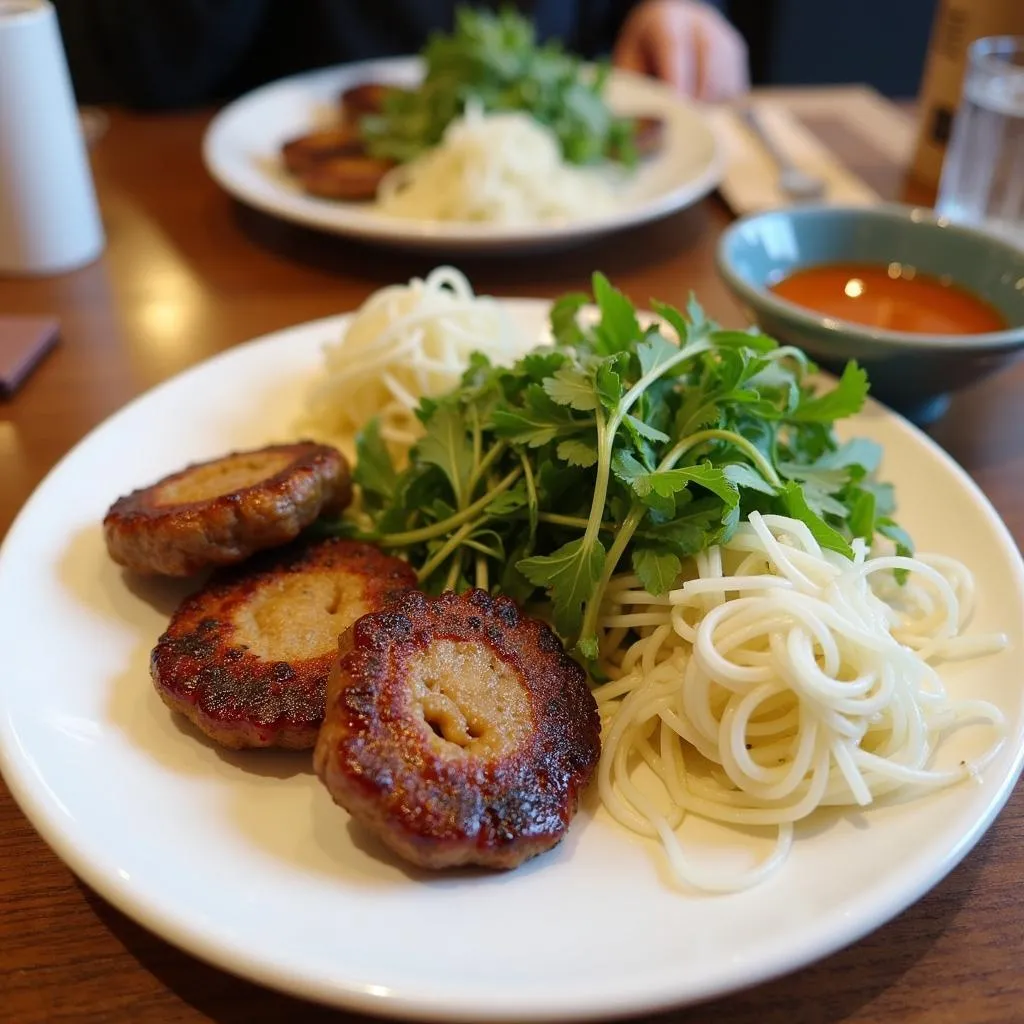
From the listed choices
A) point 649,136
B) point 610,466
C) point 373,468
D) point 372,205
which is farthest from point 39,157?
point 610,466

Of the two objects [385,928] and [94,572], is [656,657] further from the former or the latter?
[94,572]

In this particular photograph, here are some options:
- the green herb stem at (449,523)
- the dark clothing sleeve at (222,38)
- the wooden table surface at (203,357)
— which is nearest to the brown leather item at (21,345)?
the wooden table surface at (203,357)

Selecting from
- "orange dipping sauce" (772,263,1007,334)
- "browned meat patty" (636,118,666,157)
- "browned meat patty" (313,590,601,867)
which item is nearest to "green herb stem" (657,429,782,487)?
"browned meat patty" (313,590,601,867)

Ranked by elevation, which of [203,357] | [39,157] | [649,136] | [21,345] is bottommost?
[203,357]

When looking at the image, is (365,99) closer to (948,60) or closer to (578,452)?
(948,60)

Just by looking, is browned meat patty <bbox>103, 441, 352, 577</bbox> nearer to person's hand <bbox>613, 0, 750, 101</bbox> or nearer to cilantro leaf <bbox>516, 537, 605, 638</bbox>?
cilantro leaf <bbox>516, 537, 605, 638</bbox>

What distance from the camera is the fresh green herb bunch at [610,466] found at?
1687 mm

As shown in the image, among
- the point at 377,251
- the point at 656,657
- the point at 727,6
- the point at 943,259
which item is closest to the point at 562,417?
the point at 656,657

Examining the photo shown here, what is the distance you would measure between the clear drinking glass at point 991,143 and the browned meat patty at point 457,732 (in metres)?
2.96

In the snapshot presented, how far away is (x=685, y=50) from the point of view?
5.45 metres

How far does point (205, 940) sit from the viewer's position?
46.6 inches

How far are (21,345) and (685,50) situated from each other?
13.7 ft

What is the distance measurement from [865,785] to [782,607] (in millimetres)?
296

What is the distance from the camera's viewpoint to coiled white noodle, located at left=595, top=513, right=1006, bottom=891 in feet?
4.77
